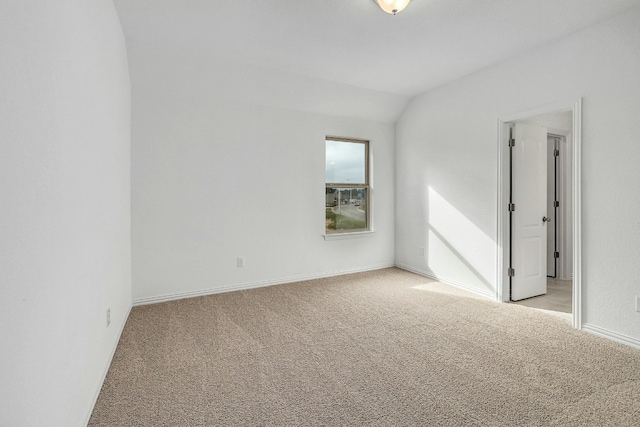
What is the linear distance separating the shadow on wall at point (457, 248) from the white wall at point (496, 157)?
1cm

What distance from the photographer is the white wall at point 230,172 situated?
11.4 feet

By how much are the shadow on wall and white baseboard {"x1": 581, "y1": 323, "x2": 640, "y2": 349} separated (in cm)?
97

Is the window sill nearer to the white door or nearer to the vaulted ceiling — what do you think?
the white door

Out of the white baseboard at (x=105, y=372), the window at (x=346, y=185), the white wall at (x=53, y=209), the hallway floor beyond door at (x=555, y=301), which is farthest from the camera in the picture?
the window at (x=346, y=185)

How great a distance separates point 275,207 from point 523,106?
9.98ft

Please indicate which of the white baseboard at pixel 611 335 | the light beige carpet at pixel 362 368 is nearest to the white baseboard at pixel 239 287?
the light beige carpet at pixel 362 368

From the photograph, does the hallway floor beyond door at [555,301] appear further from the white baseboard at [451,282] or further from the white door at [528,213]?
the white baseboard at [451,282]

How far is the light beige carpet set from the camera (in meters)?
1.77

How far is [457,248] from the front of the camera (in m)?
4.20

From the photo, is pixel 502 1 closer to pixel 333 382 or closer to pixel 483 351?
pixel 483 351

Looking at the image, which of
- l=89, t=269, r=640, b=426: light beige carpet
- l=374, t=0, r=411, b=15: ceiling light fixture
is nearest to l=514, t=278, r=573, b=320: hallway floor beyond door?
l=89, t=269, r=640, b=426: light beige carpet

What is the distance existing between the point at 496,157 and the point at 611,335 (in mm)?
1975

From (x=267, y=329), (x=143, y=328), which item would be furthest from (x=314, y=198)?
(x=143, y=328)

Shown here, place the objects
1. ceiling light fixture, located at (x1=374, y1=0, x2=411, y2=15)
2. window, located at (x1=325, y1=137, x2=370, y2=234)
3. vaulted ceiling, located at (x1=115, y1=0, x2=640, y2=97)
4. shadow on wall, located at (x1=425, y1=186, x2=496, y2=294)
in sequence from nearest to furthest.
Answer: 1. ceiling light fixture, located at (x1=374, y1=0, x2=411, y2=15)
2. vaulted ceiling, located at (x1=115, y1=0, x2=640, y2=97)
3. shadow on wall, located at (x1=425, y1=186, x2=496, y2=294)
4. window, located at (x1=325, y1=137, x2=370, y2=234)
